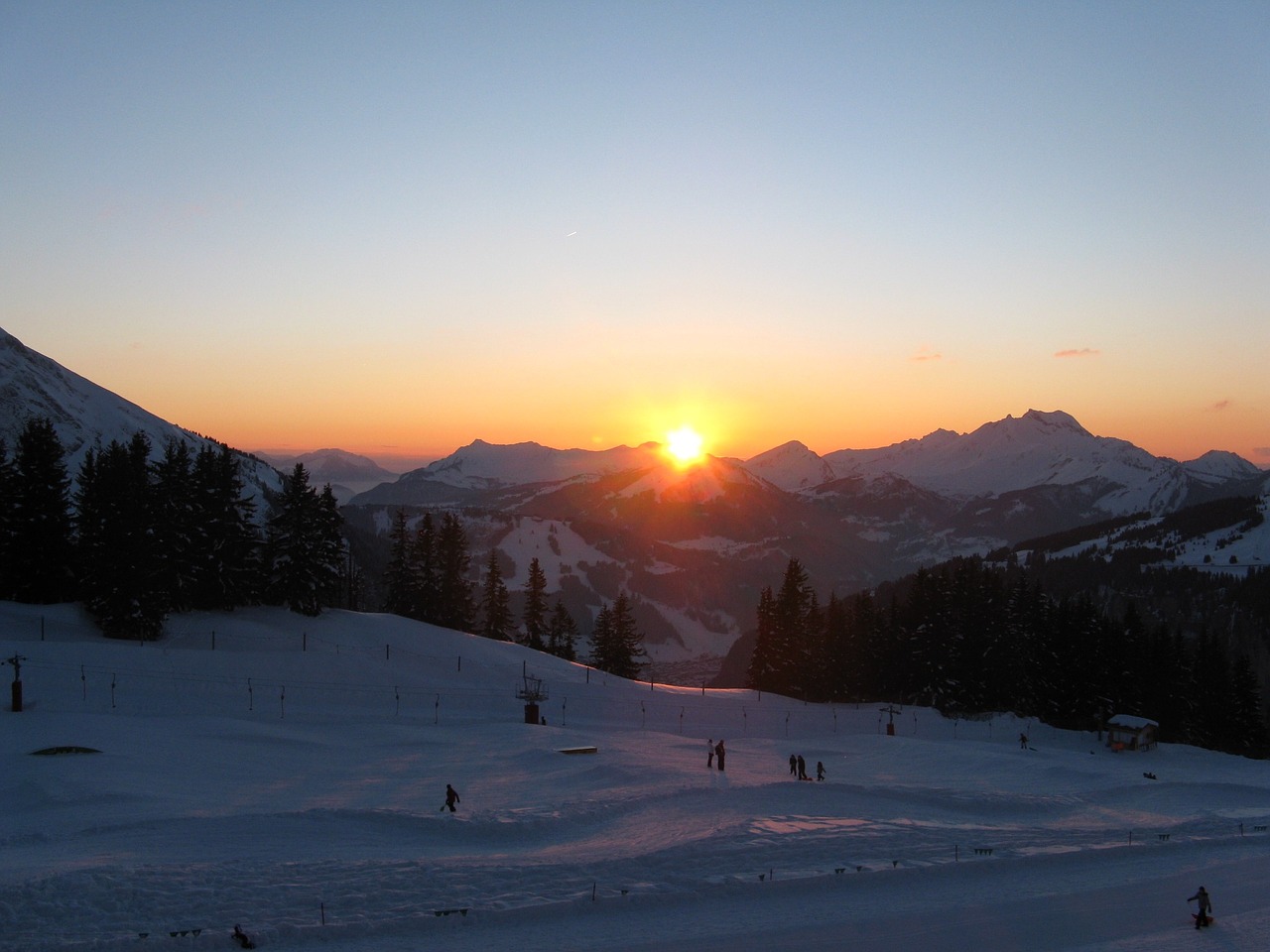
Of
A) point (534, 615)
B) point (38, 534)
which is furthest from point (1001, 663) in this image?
point (38, 534)

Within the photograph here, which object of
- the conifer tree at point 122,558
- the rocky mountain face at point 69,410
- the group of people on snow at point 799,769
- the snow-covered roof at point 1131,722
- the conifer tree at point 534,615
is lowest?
the snow-covered roof at point 1131,722

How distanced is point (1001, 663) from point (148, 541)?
194 feet

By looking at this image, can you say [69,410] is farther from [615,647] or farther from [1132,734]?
[1132,734]

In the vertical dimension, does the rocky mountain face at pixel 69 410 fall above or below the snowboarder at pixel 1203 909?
above

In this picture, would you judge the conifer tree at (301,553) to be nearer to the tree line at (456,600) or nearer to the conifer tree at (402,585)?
the tree line at (456,600)

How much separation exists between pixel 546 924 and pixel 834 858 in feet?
32.2

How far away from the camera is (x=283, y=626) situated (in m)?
59.5

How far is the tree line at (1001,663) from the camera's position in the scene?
7000 centimetres

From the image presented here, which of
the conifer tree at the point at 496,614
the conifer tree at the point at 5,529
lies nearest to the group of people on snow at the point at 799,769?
the conifer tree at the point at 496,614

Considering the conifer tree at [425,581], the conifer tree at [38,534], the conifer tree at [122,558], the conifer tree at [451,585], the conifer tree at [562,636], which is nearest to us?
the conifer tree at [122,558]

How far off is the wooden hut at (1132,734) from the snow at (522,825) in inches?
116

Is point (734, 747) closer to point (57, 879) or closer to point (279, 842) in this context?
point (279, 842)

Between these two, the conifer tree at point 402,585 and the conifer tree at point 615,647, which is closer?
the conifer tree at point 402,585

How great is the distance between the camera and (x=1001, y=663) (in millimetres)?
69500
